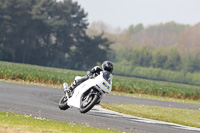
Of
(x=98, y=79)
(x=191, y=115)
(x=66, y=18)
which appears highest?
(x=66, y=18)

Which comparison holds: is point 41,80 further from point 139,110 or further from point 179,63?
point 179,63

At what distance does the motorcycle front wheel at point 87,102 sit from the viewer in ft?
45.7

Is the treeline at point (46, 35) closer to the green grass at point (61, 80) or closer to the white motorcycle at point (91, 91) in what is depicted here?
the green grass at point (61, 80)

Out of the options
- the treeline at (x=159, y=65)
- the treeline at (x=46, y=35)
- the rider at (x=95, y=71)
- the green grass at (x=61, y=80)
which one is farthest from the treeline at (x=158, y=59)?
the rider at (x=95, y=71)

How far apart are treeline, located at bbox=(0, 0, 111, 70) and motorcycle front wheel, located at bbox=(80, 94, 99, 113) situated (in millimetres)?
74417

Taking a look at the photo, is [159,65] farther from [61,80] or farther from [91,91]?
[91,91]

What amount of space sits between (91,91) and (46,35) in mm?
90619

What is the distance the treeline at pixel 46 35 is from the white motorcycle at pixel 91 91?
74.3 metres

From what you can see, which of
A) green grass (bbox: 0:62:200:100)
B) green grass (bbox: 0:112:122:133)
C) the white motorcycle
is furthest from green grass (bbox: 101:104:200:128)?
green grass (bbox: 0:62:200:100)

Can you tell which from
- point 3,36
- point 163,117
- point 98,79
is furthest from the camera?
point 3,36

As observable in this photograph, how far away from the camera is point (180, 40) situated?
336 feet

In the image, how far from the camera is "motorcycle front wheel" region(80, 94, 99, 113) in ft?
45.7

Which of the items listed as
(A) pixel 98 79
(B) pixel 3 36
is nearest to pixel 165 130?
(A) pixel 98 79

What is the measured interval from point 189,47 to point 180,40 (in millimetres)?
2750
